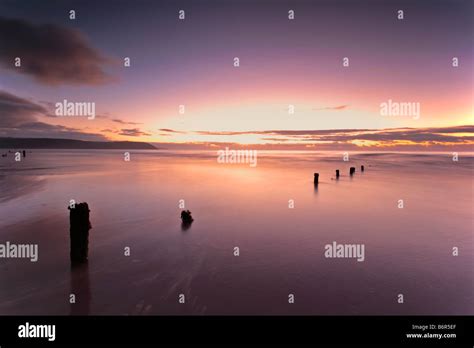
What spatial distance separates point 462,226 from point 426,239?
4632 millimetres

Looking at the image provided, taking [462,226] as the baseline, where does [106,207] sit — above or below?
above

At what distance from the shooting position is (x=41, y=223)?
47.4ft

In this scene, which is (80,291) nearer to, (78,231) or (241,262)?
(78,231)

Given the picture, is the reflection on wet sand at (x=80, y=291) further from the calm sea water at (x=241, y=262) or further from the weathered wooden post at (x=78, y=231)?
the weathered wooden post at (x=78, y=231)

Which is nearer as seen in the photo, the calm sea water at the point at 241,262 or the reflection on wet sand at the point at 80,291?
the reflection on wet sand at the point at 80,291

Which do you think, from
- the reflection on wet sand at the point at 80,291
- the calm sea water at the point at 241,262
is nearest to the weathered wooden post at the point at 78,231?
the reflection on wet sand at the point at 80,291

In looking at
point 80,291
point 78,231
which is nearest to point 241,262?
point 80,291

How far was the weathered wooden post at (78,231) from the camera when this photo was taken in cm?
938

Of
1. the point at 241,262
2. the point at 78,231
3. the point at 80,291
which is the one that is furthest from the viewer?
the point at 241,262

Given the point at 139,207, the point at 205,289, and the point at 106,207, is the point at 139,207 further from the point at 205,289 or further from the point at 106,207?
the point at 205,289

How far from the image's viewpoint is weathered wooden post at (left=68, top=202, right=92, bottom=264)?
9.38 m

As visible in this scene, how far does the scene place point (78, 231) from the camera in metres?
9.45
